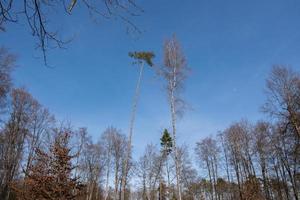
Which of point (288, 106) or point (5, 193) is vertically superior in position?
point (288, 106)

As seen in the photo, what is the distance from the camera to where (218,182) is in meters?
34.8

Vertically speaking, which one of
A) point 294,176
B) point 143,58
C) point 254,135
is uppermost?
point 143,58

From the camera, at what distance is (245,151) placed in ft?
90.7

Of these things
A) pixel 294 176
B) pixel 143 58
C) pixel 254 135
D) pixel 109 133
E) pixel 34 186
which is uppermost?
pixel 143 58

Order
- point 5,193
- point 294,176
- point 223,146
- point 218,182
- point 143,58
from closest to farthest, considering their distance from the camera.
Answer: point 5,193 → point 143,58 → point 294,176 → point 223,146 → point 218,182

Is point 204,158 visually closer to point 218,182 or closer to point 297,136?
point 218,182

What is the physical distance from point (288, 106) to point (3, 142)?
886 inches

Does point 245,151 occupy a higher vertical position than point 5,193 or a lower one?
higher

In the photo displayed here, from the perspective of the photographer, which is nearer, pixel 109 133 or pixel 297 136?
pixel 297 136

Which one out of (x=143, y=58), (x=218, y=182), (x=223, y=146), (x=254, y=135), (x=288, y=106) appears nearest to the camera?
(x=288, y=106)

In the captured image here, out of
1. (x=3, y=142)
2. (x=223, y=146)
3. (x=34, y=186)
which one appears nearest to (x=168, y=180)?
(x=223, y=146)

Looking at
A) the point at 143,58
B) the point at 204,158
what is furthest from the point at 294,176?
the point at 143,58

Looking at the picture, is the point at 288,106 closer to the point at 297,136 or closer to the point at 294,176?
the point at 297,136

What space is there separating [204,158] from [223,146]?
10.4 ft
